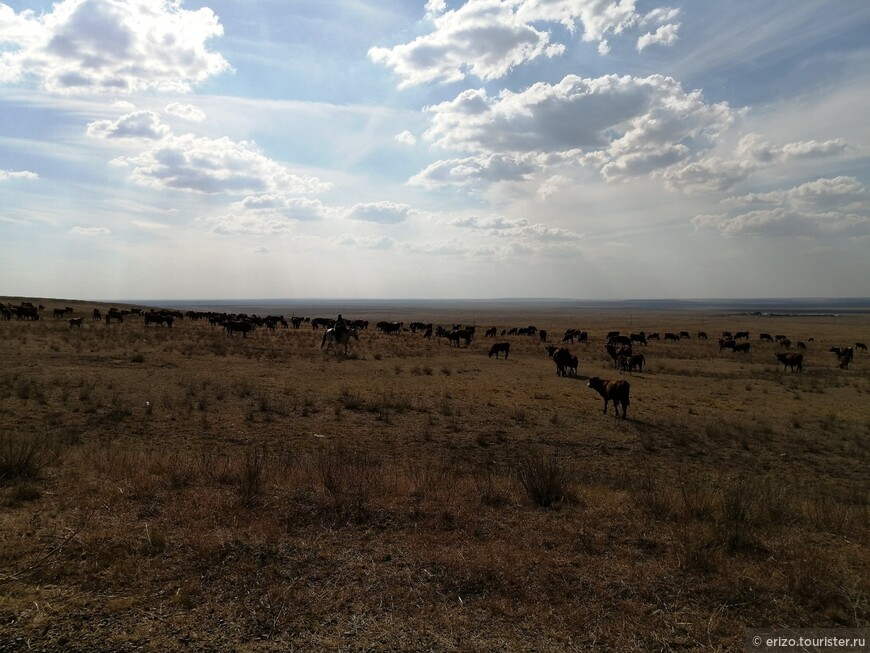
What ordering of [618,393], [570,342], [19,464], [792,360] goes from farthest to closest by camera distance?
[570,342], [792,360], [618,393], [19,464]

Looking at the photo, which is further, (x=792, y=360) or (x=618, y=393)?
(x=792, y=360)

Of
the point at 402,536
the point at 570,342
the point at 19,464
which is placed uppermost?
the point at 19,464

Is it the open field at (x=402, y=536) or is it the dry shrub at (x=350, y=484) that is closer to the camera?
the open field at (x=402, y=536)

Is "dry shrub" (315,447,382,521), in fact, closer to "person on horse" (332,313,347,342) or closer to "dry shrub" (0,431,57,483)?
"dry shrub" (0,431,57,483)

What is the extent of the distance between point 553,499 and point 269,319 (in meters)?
57.9

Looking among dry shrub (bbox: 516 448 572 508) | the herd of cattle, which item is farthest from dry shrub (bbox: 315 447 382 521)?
the herd of cattle

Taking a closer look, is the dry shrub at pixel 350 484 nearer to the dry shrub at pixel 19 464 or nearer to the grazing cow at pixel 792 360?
the dry shrub at pixel 19 464

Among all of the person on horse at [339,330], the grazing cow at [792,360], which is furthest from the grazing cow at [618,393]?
the grazing cow at [792,360]

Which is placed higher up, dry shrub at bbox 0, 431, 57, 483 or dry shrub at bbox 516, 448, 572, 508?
dry shrub at bbox 0, 431, 57, 483

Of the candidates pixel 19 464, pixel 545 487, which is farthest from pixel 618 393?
pixel 19 464

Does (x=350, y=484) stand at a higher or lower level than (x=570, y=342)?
higher

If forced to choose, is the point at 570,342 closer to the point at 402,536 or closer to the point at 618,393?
the point at 618,393

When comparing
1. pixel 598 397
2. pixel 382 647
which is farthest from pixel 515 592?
pixel 598 397

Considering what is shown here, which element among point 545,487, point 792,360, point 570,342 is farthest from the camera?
point 570,342
